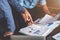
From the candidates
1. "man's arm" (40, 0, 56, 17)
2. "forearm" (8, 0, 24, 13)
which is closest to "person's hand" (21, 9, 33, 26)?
"forearm" (8, 0, 24, 13)

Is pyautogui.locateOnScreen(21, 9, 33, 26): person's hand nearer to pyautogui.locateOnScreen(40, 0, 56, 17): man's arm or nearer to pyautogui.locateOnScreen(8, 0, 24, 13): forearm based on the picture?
pyautogui.locateOnScreen(8, 0, 24, 13): forearm

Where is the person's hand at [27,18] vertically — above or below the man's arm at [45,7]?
below

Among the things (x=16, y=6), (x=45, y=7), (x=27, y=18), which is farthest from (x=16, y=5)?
(x=45, y=7)

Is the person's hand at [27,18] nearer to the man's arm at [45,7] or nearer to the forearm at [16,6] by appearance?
the forearm at [16,6]

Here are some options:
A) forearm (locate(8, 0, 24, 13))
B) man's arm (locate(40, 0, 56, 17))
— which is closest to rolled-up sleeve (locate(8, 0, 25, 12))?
forearm (locate(8, 0, 24, 13))

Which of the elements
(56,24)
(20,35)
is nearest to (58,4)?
(56,24)

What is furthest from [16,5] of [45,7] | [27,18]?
[45,7]

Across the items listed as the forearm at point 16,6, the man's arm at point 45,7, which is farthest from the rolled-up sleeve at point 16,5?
the man's arm at point 45,7

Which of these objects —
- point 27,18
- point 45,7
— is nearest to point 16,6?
point 27,18

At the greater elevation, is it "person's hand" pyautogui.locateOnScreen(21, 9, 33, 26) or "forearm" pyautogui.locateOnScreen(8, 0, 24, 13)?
"forearm" pyautogui.locateOnScreen(8, 0, 24, 13)

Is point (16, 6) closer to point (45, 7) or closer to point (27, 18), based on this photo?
point (27, 18)

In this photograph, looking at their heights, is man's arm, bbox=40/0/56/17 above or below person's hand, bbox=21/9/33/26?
above

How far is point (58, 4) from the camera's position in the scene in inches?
61.0

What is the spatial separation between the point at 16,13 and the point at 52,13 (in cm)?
36
